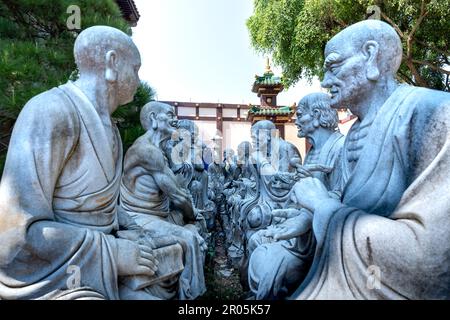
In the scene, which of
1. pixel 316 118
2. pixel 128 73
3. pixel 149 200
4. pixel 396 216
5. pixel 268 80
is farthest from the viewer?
pixel 268 80

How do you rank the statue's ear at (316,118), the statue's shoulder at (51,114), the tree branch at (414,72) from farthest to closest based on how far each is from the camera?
the tree branch at (414,72) → the statue's ear at (316,118) → the statue's shoulder at (51,114)

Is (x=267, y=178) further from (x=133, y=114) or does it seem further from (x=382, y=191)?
(x=382, y=191)

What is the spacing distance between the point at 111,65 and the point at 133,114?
3.59 meters

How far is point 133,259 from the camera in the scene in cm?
191

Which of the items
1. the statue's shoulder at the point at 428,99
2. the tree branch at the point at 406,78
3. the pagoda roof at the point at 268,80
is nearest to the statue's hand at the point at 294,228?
the statue's shoulder at the point at 428,99

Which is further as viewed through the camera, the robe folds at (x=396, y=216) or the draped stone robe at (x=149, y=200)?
the draped stone robe at (x=149, y=200)

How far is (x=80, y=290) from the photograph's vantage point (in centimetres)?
171

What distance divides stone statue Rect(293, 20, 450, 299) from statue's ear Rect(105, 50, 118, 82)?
1.08m

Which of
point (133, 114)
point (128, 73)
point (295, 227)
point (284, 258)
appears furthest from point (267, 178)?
point (128, 73)

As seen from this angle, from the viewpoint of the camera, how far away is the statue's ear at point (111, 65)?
78.6 inches

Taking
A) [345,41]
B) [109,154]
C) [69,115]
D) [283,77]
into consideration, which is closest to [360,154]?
[345,41]

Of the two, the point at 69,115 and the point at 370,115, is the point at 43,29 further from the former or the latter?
the point at 370,115

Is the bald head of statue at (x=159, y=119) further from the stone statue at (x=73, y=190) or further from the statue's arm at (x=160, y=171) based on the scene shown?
the stone statue at (x=73, y=190)

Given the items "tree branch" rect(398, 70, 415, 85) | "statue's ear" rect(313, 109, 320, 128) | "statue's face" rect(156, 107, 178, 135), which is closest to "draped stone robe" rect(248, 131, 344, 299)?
"statue's face" rect(156, 107, 178, 135)
